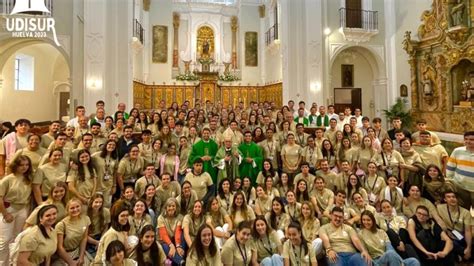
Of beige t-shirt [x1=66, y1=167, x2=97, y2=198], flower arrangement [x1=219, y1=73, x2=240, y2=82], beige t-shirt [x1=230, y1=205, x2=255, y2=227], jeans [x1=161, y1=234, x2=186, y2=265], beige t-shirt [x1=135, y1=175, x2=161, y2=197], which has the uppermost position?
flower arrangement [x1=219, y1=73, x2=240, y2=82]

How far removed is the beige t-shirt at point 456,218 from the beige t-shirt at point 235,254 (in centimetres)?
308

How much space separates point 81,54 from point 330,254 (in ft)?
41.1

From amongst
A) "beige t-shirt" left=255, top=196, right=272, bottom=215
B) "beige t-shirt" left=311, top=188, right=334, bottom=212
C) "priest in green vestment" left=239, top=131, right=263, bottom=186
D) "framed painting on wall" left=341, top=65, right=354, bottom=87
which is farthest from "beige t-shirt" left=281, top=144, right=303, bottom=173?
"framed painting on wall" left=341, top=65, right=354, bottom=87

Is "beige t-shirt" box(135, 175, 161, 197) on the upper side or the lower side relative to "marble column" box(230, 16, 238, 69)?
lower

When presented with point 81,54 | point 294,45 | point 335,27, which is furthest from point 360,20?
point 81,54

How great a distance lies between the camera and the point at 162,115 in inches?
316

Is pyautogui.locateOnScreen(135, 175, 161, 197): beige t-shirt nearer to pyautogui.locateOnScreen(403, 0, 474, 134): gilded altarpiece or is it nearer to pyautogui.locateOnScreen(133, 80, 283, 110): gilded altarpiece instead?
pyautogui.locateOnScreen(403, 0, 474, 134): gilded altarpiece

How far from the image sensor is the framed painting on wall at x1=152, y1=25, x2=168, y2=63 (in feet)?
70.4

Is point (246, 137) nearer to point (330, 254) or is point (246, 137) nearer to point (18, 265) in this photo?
point (330, 254)

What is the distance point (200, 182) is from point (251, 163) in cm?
132

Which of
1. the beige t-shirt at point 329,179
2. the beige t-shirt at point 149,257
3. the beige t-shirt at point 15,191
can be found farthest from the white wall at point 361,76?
the beige t-shirt at point 15,191

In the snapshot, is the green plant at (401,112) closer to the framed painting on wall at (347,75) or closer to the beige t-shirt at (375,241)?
the framed painting on wall at (347,75)

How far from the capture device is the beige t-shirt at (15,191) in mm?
4309

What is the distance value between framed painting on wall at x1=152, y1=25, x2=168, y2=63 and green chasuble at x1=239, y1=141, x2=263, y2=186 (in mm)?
16203
